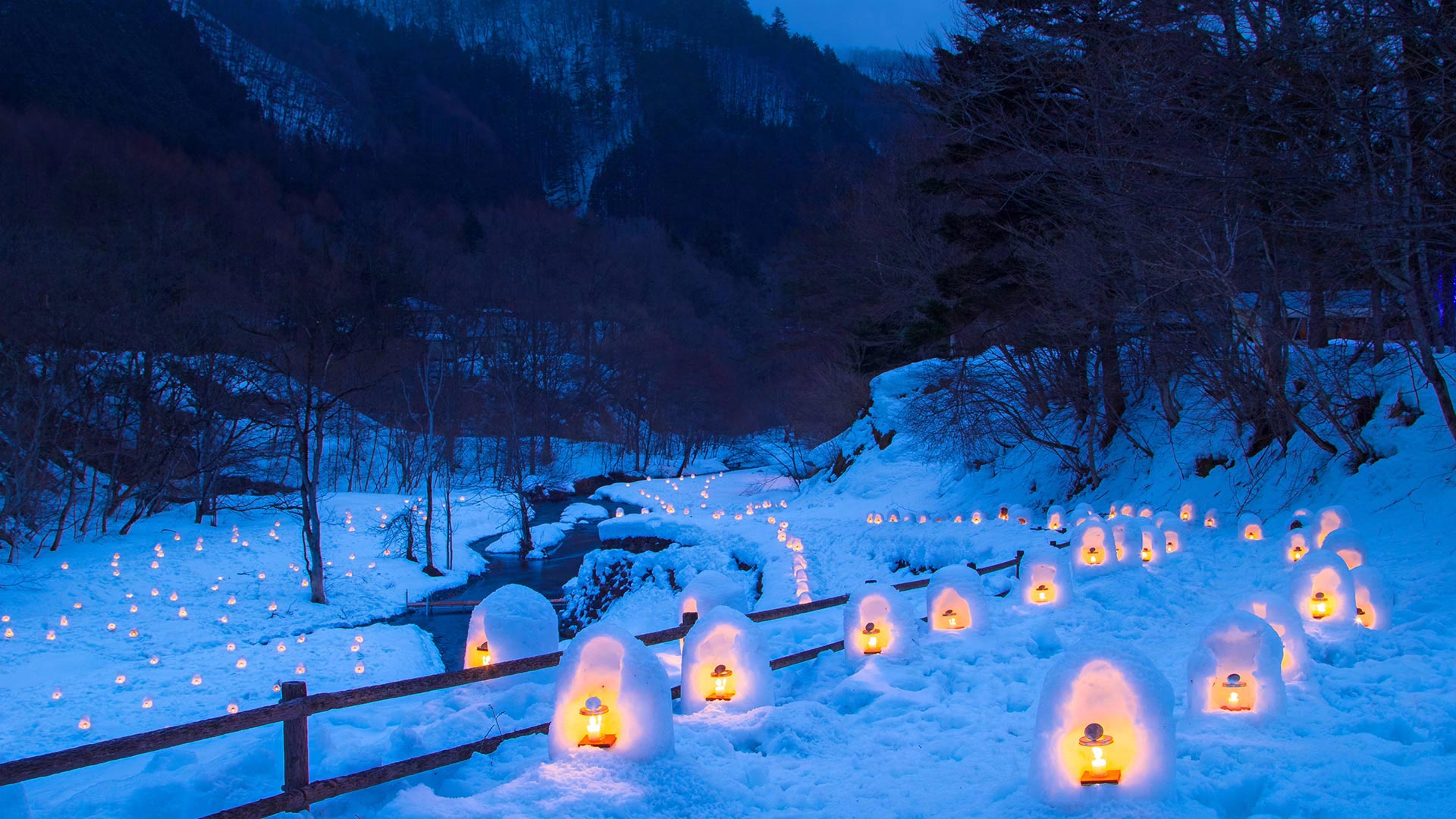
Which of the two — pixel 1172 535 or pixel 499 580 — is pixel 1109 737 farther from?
pixel 499 580

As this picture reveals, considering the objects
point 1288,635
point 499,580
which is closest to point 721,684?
point 1288,635

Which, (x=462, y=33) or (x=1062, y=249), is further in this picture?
(x=462, y=33)

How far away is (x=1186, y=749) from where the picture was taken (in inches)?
191

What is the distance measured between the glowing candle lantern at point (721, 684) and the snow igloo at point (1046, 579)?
439 cm

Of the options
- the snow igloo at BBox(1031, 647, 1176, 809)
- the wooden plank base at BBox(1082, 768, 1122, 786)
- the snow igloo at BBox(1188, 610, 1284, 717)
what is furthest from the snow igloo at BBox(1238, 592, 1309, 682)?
the wooden plank base at BBox(1082, 768, 1122, 786)

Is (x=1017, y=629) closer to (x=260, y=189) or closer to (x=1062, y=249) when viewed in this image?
(x=1062, y=249)

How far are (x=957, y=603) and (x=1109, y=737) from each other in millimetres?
4191

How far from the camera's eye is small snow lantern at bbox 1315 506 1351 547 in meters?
9.83

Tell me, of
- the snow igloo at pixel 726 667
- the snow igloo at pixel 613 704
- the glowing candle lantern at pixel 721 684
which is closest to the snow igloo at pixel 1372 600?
the snow igloo at pixel 726 667

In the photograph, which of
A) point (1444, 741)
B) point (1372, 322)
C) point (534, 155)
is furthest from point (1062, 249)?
point (534, 155)

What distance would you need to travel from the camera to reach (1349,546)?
8.41m

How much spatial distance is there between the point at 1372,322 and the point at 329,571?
74.5 feet

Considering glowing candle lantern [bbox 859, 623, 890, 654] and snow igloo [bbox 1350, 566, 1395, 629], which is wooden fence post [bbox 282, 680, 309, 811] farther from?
snow igloo [bbox 1350, 566, 1395, 629]

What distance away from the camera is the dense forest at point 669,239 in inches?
297
